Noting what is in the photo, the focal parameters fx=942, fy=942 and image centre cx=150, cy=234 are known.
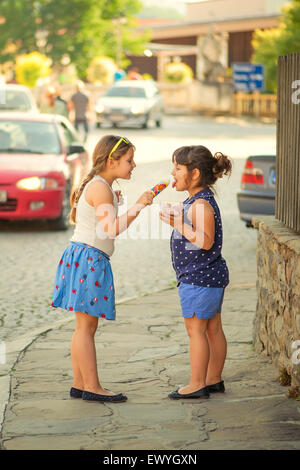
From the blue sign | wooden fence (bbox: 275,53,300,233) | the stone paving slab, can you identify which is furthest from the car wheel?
the blue sign

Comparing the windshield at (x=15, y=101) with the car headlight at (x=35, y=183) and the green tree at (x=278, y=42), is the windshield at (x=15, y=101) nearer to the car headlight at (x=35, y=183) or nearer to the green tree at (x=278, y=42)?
the car headlight at (x=35, y=183)

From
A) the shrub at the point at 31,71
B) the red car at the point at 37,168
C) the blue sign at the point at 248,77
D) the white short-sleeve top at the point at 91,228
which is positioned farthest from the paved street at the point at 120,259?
the shrub at the point at 31,71

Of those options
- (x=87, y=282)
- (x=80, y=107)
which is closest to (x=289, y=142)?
(x=87, y=282)

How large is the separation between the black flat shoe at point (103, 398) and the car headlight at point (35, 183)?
719cm

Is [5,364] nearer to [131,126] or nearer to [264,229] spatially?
[264,229]

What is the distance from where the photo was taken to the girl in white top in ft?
16.3

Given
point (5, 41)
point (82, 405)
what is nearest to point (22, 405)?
point (82, 405)

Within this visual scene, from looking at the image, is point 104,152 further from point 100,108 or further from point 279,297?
point 100,108

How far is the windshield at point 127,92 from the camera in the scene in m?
33.3

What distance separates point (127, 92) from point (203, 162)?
2884 cm

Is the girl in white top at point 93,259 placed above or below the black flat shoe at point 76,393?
above

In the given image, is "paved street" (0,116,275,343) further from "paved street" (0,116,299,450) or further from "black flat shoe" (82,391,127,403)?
"black flat shoe" (82,391,127,403)

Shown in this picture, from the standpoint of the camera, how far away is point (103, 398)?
505cm

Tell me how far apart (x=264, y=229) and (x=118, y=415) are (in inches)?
71.3
